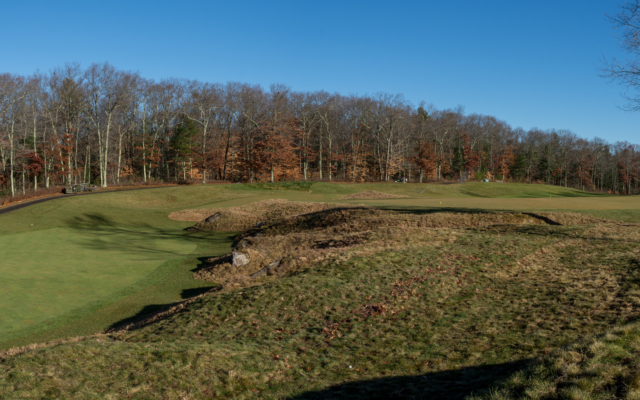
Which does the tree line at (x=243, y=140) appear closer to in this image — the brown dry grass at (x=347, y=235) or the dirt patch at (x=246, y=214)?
the dirt patch at (x=246, y=214)

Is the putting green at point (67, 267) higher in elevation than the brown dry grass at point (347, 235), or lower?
lower

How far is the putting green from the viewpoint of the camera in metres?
10.1

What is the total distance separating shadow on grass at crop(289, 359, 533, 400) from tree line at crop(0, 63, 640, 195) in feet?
153

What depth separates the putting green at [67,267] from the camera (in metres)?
10.1

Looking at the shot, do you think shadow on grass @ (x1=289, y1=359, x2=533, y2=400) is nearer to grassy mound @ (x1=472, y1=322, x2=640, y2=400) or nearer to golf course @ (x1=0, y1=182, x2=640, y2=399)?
golf course @ (x1=0, y1=182, x2=640, y2=399)

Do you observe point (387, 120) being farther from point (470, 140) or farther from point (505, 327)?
point (505, 327)

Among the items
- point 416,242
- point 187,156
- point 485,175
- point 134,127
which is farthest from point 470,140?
point 416,242

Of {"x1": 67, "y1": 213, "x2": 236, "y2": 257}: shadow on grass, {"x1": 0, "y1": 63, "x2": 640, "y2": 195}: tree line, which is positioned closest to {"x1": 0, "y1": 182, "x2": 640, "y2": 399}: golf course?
{"x1": 67, "y1": 213, "x2": 236, "y2": 257}: shadow on grass

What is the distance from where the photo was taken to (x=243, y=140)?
61.4 meters

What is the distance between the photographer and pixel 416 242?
14.0 m

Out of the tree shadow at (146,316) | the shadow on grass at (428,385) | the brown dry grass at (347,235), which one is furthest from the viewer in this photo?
the brown dry grass at (347,235)

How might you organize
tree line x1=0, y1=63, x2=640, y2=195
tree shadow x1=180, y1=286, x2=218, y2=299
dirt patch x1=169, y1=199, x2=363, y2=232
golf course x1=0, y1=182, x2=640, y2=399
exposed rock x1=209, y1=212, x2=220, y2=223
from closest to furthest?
golf course x1=0, y1=182, x2=640, y2=399 < tree shadow x1=180, y1=286, x2=218, y2=299 < dirt patch x1=169, y1=199, x2=363, y2=232 < exposed rock x1=209, y1=212, x2=220, y2=223 < tree line x1=0, y1=63, x2=640, y2=195

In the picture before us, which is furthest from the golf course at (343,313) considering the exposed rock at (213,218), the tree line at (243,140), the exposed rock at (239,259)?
the tree line at (243,140)

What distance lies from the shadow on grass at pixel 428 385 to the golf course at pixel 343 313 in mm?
29
